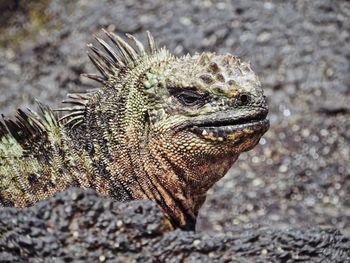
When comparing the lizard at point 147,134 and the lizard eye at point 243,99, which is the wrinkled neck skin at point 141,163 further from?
the lizard eye at point 243,99

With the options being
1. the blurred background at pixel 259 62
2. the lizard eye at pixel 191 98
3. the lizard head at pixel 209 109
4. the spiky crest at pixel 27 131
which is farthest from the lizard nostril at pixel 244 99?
the blurred background at pixel 259 62

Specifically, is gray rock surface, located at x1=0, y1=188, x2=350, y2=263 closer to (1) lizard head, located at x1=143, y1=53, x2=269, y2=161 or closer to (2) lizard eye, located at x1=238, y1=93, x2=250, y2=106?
(1) lizard head, located at x1=143, y1=53, x2=269, y2=161

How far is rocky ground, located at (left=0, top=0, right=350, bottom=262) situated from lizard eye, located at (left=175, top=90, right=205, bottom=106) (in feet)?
11.3

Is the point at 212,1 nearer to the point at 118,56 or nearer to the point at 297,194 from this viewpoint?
→ the point at 297,194

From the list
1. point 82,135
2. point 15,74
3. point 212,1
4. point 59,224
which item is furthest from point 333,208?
point 59,224

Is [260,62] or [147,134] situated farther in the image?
[260,62]

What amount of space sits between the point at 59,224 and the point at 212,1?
562 centimetres

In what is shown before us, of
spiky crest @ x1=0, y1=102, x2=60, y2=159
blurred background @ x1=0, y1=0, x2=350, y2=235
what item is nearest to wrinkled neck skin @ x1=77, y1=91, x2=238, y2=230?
spiky crest @ x1=0, y1=102, x2=60, y2=159

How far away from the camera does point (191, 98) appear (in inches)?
172

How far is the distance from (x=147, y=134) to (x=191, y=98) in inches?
10.8

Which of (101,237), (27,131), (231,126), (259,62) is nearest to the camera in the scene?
(101,237)

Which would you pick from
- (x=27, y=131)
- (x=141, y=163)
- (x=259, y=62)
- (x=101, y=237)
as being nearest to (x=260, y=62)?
(x=259, y=62)

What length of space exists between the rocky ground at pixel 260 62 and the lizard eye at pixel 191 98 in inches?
136

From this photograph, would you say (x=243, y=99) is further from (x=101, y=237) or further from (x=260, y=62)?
(x=260, y=62)
